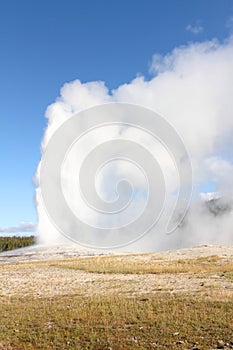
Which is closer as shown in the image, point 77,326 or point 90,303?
point 77,326

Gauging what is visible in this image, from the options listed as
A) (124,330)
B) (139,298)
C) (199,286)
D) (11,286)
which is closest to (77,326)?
(124,330)

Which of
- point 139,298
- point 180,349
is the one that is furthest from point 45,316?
point 180,349

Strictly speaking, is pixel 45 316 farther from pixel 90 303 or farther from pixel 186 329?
pixel 186 329

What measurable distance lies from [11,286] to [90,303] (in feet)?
50.8

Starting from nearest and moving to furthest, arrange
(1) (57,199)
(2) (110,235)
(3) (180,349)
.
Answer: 1. (3) (180,349)
2. (1) (57,199)
3. (2) (110,235)

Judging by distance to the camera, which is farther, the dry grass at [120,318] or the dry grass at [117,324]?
the dry grass at [120,318]

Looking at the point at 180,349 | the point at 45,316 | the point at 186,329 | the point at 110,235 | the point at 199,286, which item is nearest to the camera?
the point at 180,349

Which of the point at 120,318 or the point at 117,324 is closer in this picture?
the point at 117,324

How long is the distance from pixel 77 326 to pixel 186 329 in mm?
5102

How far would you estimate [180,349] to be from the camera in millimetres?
13742

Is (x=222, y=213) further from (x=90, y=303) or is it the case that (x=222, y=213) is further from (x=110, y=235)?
(x=90, y=303)

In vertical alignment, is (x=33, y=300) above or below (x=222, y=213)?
below

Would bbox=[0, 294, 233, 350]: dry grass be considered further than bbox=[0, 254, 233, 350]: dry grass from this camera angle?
No

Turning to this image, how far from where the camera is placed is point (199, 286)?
3061cm
